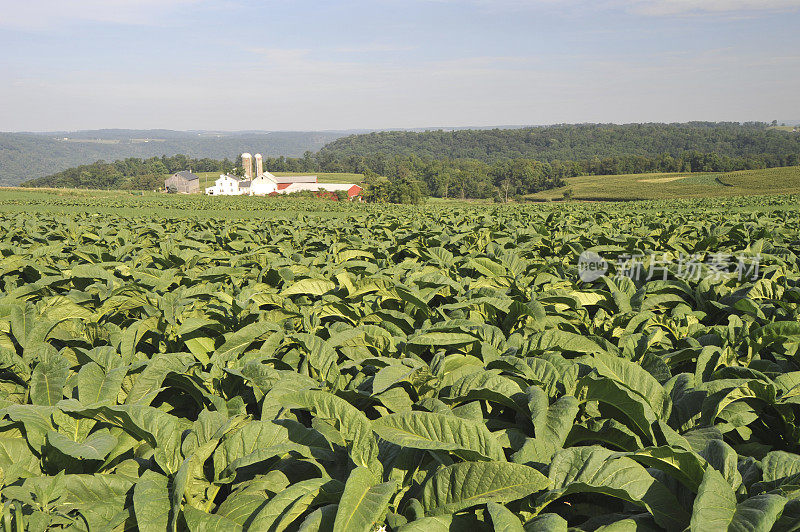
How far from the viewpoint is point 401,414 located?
1668 mm

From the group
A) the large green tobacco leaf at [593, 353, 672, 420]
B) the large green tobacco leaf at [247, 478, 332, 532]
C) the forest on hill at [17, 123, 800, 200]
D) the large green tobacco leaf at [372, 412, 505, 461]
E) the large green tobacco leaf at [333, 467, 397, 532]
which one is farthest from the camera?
the forest on hill at [17, 123, 800, 200]

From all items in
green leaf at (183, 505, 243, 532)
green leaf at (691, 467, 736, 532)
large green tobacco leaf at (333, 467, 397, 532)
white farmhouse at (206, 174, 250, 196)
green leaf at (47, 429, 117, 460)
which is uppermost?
white farmhouse at (206, 174, 250, 196)

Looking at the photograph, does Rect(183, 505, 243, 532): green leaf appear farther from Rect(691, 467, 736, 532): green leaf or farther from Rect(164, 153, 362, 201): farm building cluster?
Rect(164, 153, 362, 201): farm building cluster

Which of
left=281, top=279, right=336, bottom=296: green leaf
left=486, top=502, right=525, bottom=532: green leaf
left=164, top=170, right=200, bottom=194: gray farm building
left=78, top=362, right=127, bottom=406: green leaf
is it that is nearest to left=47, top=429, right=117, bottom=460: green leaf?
left=78, top=362, right=127, bottom=406: green leaf

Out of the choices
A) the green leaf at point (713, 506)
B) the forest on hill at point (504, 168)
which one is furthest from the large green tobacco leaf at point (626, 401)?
the forest on hill at point (504, 168)

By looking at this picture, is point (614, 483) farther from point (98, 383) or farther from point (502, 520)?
point (98, 383)

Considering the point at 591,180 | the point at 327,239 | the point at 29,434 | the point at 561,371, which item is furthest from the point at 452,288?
the point at 591,180

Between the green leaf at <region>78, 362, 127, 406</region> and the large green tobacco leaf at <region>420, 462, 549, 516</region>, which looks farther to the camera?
the green leaf at <region>78, 362, 127, 406</region>

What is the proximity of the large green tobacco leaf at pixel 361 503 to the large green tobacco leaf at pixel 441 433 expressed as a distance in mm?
139

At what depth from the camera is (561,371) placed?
226cm

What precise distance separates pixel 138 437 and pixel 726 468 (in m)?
2.11

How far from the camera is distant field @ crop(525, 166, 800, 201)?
232 feet

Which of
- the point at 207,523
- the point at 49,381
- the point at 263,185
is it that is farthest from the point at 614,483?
the point at 263,185

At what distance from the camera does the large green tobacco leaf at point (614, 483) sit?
56.1 inches
